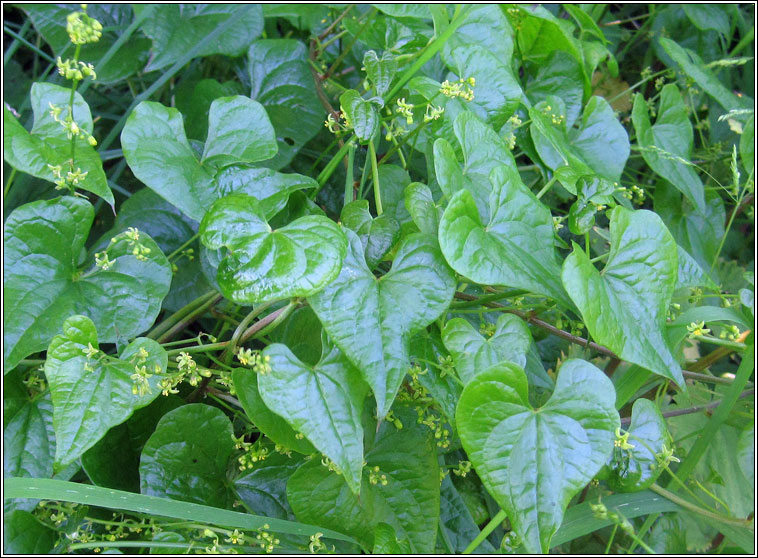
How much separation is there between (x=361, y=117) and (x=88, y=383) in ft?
1.42

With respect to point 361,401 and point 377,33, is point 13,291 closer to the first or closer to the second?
point 361,401

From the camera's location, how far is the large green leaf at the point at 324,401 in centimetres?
63

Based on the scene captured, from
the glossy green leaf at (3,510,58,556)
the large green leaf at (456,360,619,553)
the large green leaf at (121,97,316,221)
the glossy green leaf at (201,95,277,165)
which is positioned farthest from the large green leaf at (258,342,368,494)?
the glossy green leaf at (3,510,58,556)

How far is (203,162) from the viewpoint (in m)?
0.85

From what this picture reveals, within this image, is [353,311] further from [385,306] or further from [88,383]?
[88,383]

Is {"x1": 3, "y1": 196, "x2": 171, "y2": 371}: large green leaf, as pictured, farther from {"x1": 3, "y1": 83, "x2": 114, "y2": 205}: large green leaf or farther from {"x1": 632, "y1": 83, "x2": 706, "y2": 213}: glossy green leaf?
{"x1": 632, "y1": 83, "x2": 706, "y2": 213}: glossy green leaf

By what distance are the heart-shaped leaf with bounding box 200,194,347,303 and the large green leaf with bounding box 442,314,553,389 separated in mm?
170

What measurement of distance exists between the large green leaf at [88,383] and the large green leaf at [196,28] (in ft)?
1.79

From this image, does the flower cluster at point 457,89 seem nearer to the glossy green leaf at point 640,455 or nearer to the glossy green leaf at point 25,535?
the glossy green leaf at point 640,455

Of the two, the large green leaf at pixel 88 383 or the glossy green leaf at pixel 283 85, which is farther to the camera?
the glossy green leaf at pixel 283 85

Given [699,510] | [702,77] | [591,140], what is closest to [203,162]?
[591,140]

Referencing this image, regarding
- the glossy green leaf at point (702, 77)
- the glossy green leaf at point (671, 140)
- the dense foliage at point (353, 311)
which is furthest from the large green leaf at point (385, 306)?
the glossy green leaf at point (702, 77)

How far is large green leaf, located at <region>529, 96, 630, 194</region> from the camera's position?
103cm

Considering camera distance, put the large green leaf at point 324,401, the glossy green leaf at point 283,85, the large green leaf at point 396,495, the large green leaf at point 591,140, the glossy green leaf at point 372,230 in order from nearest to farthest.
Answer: the large green leaf at point 324,401, the glossy green leaf at point 372,230, the large green leaf at point 396,495, the large green leaf at point 591,140, the glossy green leaf at point 283,85
